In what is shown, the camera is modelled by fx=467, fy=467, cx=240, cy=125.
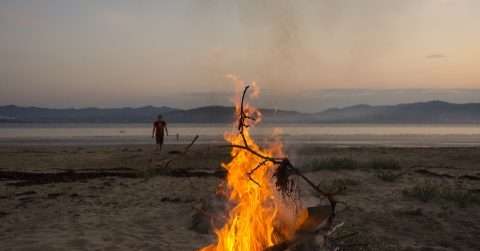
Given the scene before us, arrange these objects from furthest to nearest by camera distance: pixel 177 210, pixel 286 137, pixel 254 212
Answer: pixel 286 137 → pixel 177 210 → pixel 254 212

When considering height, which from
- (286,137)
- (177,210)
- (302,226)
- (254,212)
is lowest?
(177,210)

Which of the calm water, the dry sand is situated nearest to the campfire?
the dry sand

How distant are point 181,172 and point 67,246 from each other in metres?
9.36

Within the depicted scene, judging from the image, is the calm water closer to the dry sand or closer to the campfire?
the dry sand

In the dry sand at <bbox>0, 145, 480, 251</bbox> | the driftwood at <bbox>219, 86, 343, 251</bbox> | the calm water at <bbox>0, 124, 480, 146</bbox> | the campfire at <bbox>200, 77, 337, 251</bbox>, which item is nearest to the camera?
the driftwood at <bbox>219, 86, 343, 251</bbox>

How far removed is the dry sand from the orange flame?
2.04 ft

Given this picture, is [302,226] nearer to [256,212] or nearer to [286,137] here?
[256,212]

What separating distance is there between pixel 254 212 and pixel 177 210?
5.61 meters

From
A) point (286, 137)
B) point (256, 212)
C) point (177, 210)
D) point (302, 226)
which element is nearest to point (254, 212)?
point (256, 212)

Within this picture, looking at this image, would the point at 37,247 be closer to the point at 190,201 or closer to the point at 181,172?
the point at 190,201

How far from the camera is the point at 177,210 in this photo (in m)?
11.3

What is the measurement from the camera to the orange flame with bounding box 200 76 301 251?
6.09 m

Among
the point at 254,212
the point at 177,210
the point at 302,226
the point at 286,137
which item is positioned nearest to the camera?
the point at 254,212

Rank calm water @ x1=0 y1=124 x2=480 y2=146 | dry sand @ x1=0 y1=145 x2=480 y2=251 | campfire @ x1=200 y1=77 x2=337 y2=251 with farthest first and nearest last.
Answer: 1. calm water @ x1=0 y1=124 x2=480 y2=146
2. dry sand @ x1=0 y1=145 x2=480 y2=251
3. campfire @ x1=200 y1=77 x2=337 y2=251
